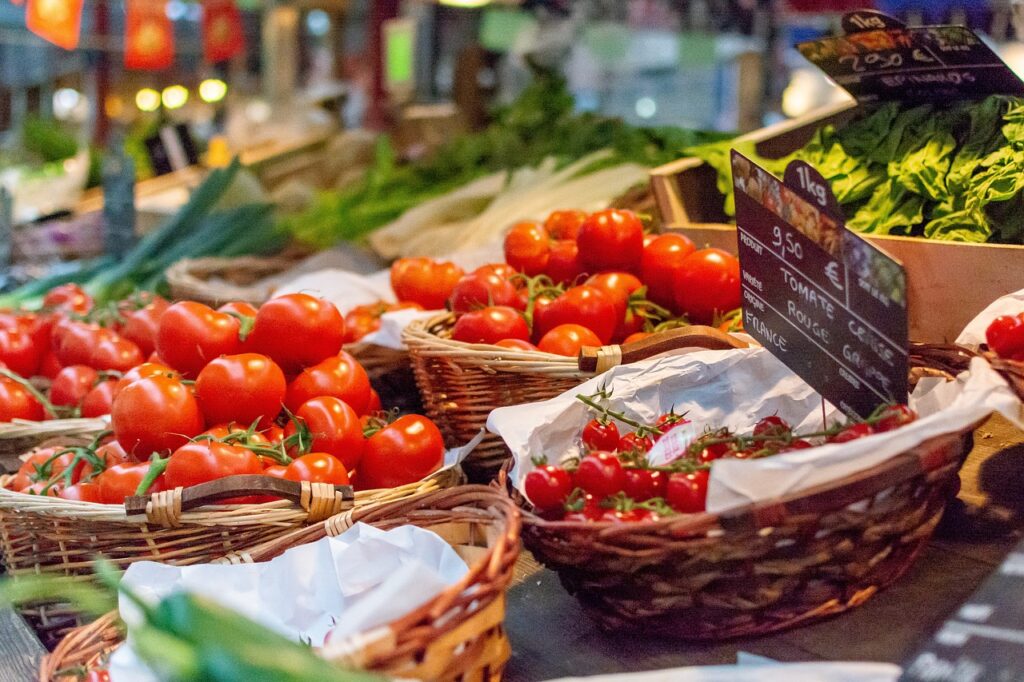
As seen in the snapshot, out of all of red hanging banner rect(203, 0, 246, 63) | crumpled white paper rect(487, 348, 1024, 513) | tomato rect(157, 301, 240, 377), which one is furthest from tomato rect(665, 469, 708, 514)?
red hanging banner rect(203, 0, 246, 63)

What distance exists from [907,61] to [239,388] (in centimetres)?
174

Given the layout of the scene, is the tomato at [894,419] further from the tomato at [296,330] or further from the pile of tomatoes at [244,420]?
the tomato at [296,330]

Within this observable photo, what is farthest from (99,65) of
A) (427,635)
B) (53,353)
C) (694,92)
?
(427,635)

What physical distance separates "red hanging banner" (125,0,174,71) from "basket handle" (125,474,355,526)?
4.69 meters

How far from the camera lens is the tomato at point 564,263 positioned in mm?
2430

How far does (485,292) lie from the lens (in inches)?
90.4

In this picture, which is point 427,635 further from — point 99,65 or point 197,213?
point 99,65

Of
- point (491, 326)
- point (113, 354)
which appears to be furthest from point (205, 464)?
point (113, 354)

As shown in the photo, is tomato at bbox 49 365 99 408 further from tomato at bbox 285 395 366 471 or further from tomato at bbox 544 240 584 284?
tomato at bbox 544 240 584 284

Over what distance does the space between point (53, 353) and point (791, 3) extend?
391 cm

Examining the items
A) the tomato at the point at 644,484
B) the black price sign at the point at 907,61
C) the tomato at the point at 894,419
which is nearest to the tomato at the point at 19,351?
the tomato at the point at 644,484

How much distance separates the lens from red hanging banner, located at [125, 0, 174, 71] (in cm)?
570

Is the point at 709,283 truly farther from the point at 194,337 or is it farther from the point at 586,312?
the point at 194,337

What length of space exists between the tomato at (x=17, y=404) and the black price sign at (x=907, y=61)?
7.15ft
